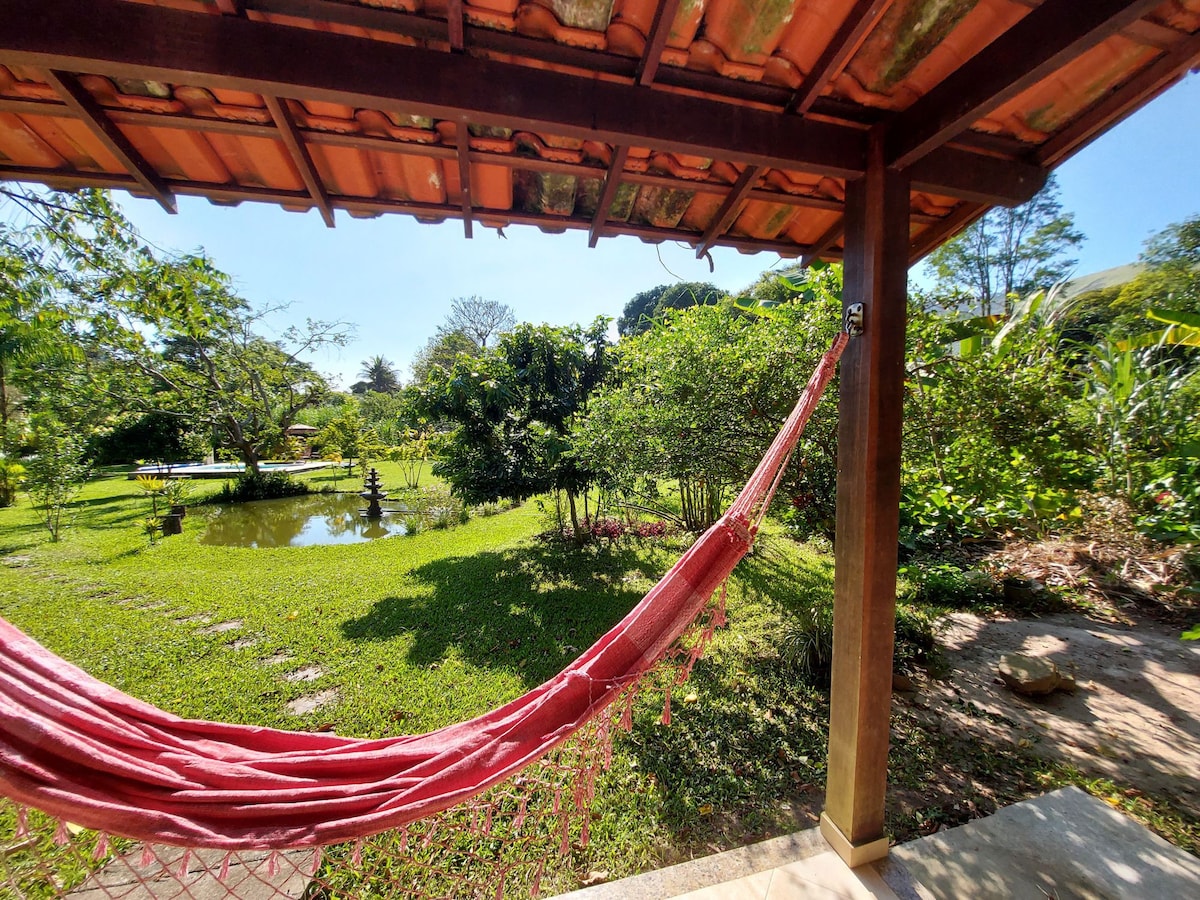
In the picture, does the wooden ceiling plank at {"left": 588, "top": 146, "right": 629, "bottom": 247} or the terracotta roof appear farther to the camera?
the wooden ceiling plank at {"left": 588, "top": 146, "right": 629, "bottom": 247}

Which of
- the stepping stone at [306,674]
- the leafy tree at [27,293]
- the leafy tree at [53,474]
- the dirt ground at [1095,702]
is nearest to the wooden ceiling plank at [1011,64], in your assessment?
the dirt ground at [1095,702]

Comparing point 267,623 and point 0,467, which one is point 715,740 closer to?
point 267,623

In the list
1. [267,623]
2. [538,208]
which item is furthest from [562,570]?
[538,208]

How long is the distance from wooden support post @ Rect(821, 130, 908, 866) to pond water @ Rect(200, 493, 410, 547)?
24.1 feet

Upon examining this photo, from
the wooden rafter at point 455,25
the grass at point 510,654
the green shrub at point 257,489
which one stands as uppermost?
the wooden rafter at point 455,25

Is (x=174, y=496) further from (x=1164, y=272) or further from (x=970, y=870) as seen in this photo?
(x=1164, y=272)

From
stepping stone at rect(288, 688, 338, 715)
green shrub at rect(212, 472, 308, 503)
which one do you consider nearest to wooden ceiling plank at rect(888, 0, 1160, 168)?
stepping stone at rect(288, 688, 338, 715)

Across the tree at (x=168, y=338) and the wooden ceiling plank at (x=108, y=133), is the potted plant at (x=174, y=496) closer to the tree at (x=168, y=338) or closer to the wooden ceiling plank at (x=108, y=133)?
the tree at (x=168, y=338)

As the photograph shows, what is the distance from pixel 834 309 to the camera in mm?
2676

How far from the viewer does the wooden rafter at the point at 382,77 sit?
0.86m

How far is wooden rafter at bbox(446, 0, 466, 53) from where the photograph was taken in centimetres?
86

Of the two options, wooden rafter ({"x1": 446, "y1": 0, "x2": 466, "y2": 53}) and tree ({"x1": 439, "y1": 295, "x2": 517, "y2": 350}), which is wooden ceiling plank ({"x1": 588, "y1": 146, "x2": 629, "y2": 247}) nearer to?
wooden rafter ({"x1": 446, "y1": 0, "x2": 466, "y2": 53})

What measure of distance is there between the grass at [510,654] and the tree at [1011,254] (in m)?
15.6

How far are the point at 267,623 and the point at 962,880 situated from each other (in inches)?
186
